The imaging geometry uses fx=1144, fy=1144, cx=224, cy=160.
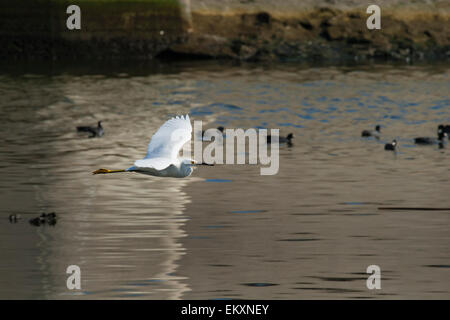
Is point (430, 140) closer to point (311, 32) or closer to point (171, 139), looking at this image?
point (171, 139)

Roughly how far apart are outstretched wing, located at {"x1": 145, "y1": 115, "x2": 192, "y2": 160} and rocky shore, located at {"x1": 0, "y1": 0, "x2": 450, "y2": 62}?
34.7 m

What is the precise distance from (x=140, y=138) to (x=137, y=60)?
77.7ft

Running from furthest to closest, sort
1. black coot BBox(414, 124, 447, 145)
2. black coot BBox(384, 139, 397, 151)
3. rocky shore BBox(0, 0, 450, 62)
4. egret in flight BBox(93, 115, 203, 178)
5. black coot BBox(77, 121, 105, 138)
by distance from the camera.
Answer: rocky shore BBox(0, 0, 450, 62) → black coot BBox(77, 121, 105, 138) → black coot BBox(414, 124, 447, 145) → black coot BBox(384, 139, 397, 151) → egret in flight BBox(93, 115, 203, 178)

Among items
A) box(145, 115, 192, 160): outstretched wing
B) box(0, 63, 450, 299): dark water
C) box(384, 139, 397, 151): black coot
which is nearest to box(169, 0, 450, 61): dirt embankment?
box(0, 63, 450, 299): dark water

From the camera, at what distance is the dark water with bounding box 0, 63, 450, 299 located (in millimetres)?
16250

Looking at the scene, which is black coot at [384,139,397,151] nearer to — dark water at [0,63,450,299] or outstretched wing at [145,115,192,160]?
dark water at [0,63,450,299]

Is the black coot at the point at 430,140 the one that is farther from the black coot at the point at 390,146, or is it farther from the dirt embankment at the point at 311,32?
the dirt embankment at the point at 311,32

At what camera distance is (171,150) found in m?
18.9

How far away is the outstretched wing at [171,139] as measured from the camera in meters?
18.9

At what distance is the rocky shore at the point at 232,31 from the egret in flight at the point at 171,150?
34.7 metres

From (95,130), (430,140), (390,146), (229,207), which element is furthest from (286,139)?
(229,207)

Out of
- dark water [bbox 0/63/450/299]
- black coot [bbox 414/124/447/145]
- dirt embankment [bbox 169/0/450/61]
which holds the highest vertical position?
dirt embankment [bbox 169/0/450/61]

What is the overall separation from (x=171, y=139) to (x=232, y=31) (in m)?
36.7

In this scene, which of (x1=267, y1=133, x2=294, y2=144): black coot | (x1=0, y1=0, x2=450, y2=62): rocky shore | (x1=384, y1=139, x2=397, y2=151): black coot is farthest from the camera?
(x1=0, y1=0, x2=450, y2=62): rocky shore
